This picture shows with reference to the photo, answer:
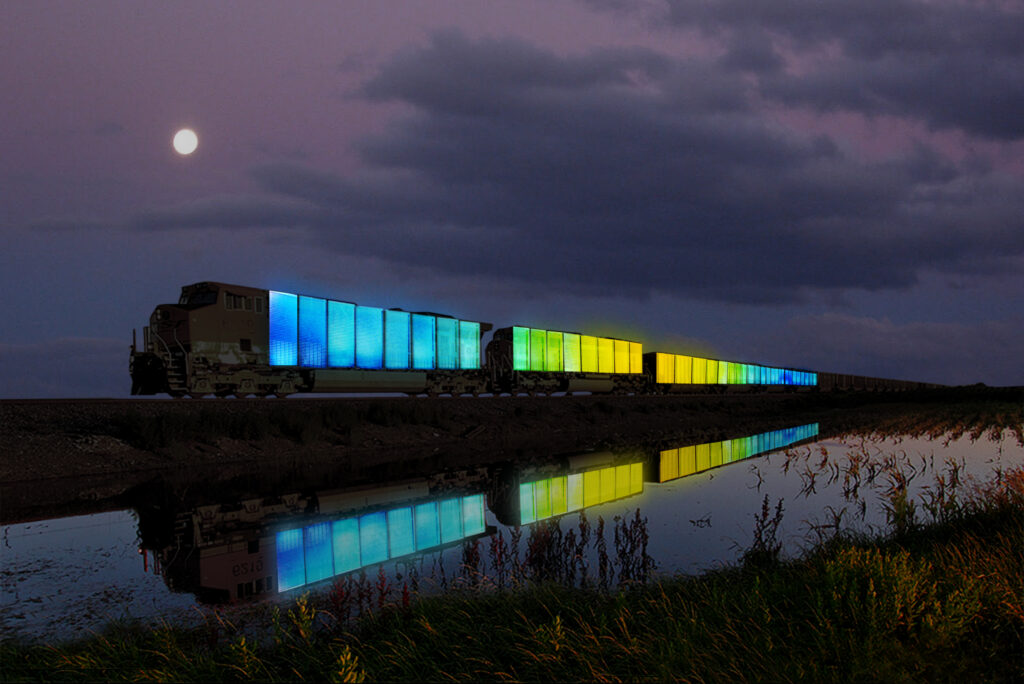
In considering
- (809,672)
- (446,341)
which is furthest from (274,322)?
(809,672)

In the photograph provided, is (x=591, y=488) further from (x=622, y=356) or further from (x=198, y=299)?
(x=622, y=356)

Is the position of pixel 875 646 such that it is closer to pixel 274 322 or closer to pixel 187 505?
pixel 187 505

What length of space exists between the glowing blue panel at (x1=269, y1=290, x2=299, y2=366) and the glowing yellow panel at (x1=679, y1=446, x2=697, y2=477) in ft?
55.7

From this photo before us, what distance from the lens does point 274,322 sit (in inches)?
1161

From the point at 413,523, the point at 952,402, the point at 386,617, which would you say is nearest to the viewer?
the point at 386,617

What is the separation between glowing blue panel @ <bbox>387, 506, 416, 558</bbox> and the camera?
13875mm

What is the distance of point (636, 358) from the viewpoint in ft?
206

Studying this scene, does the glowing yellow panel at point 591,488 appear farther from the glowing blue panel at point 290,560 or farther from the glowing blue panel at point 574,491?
the glowing blue panel at point 290,560

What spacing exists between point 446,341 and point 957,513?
29761 millimetres

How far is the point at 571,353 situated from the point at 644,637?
4573cm

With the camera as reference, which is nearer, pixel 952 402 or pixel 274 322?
pixel 274 322

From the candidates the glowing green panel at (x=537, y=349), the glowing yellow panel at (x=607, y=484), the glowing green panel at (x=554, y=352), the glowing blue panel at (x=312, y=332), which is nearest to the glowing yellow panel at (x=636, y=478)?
the glowing yellow panel at (x=607, y=484)

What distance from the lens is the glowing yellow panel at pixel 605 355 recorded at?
56.3 meters

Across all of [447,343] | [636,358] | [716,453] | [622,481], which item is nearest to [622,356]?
[636,358]
